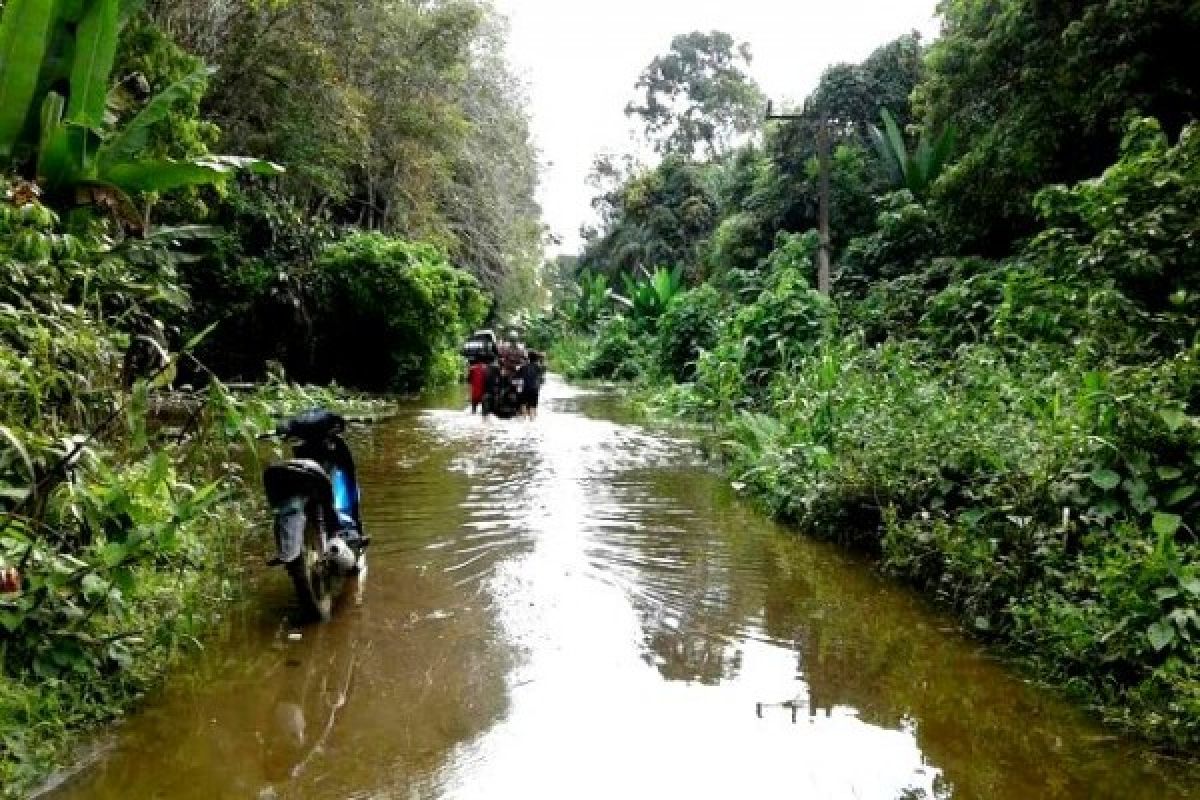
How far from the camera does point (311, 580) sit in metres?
4.61

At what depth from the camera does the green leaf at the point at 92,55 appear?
5461 millimetres

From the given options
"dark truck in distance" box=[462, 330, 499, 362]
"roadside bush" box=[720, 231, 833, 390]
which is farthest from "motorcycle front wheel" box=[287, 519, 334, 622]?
"dark truck in distance" box=[462, 330, 499, 362]

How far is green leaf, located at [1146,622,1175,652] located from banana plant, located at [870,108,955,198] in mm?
11507

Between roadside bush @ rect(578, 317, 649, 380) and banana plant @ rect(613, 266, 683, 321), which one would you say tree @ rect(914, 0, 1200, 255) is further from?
roadside bush @ rect(578, 317, 649, 380)

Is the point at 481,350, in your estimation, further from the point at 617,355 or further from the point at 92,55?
the point at 617,355

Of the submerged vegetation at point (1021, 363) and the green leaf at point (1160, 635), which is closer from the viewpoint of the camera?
the green leaf at point (1160, 635)

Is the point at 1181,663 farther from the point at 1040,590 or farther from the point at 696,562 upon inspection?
the point at 696,562

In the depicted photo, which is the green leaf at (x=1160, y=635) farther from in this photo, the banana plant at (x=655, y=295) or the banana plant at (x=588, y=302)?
the banana plant at (x=588, y=302)

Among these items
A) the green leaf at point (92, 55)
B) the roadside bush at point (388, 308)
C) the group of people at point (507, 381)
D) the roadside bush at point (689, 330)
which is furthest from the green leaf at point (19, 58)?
the roadside bush at point (689, 330)

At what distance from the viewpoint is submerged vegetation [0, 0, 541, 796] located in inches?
139

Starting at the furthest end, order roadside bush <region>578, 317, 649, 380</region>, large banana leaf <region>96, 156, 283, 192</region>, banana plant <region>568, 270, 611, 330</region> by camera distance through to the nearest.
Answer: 1. banana plant <region>568, 270, 611, 330</region>
2. roadside bush <region>578, 317, 649, 380</region>
3. large banana leaf <region>96, 156, 283, 192</region>

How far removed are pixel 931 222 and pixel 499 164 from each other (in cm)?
1348

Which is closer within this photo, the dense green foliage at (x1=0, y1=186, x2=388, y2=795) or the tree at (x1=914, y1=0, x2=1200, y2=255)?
the dense green foliage at (x1=0, y1=186, x2=388, y2=795)

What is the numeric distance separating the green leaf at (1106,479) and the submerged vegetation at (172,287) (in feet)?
13.0
